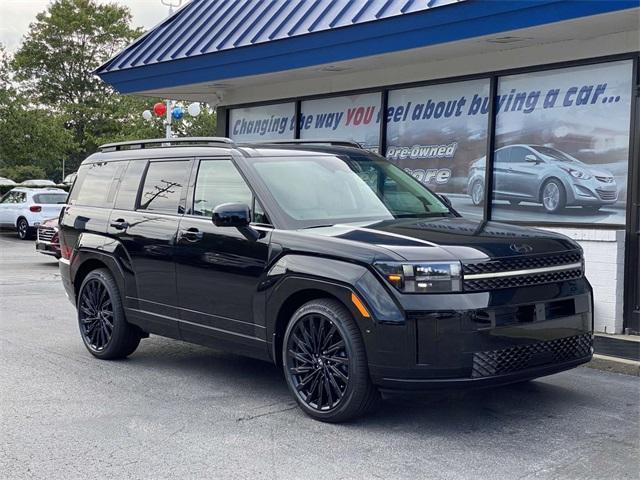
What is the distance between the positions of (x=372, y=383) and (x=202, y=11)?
9.45 meters

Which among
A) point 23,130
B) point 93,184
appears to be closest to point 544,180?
point 93,184

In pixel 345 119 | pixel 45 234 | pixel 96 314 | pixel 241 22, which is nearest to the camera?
pixel 96 314

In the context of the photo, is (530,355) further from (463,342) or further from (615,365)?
(615,365)

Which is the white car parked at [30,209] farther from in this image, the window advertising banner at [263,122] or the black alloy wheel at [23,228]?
the window advertising banner at [263,122]

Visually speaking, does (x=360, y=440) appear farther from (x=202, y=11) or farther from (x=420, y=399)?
(x=202, y=11)

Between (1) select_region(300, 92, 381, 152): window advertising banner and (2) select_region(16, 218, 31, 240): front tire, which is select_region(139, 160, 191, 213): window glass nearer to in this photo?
(1) select_region(300, 92, 381, 152): window advertising banner

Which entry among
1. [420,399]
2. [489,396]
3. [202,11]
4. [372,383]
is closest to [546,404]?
[489,396]

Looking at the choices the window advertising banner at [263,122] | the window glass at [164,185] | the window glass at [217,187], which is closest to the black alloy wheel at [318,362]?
the window glass at [217,187]

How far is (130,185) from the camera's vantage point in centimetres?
728

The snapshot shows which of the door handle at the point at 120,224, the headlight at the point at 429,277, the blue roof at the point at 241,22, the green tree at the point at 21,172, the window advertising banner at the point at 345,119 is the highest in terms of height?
the blue roof at the point at 241,22

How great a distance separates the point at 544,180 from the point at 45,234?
1049 cm

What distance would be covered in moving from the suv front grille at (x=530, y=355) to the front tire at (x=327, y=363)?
0.72m

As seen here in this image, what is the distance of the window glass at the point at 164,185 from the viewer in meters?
6.73

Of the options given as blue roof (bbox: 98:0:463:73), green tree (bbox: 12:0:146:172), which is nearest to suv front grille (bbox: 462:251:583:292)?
blue roof (bbox: 98:0:463:73)
